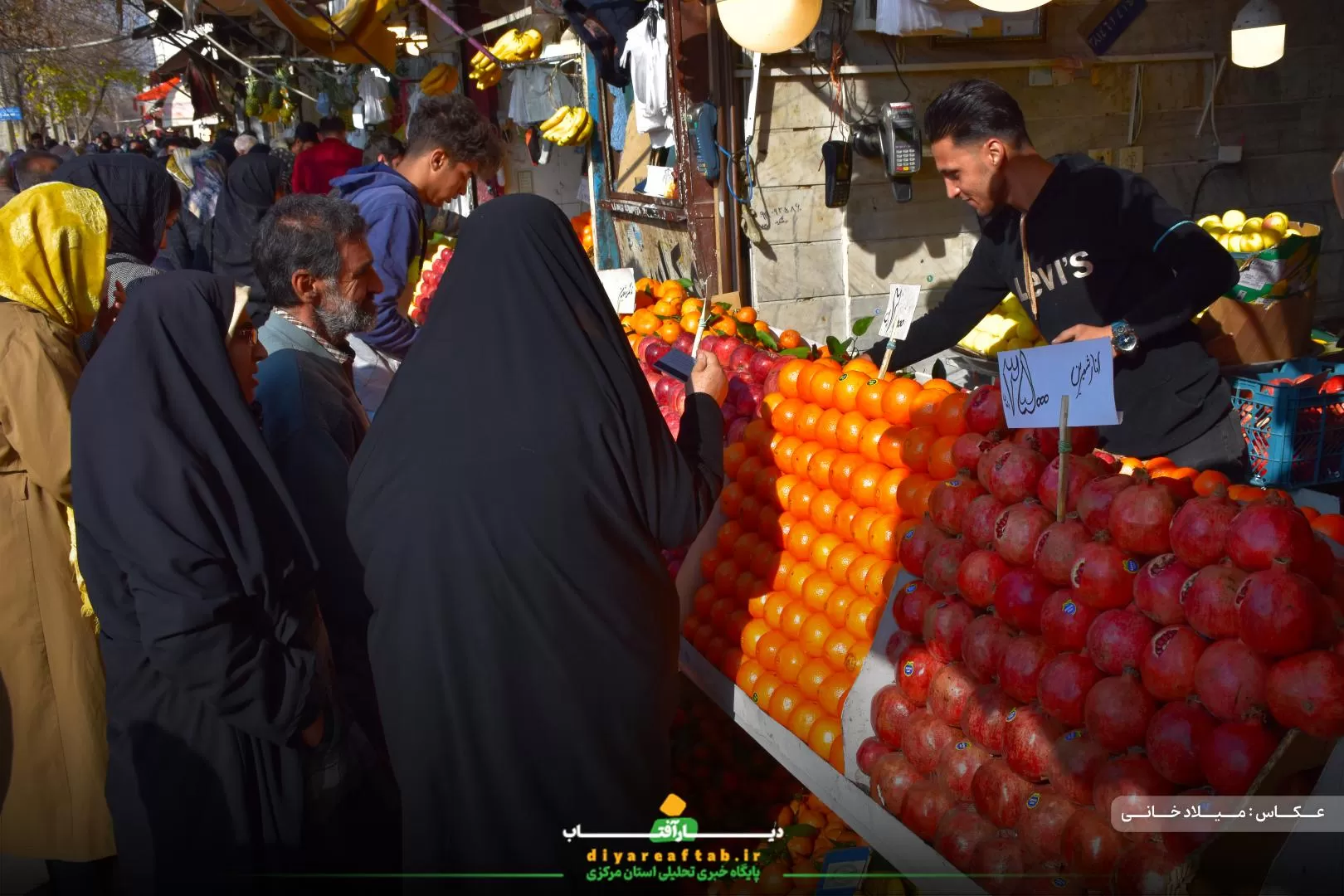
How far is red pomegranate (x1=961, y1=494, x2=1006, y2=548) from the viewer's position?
199 centimetres

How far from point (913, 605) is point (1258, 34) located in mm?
4875

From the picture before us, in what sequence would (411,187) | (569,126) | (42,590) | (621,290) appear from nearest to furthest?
(42,590), (411,187), (621,290), (569,126)

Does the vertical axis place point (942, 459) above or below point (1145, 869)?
above

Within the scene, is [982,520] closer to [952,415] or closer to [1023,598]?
[1023,598]

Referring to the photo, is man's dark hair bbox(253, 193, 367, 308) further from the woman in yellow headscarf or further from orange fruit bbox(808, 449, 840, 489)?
orange fruit bbox(808, 449, 840, 489)

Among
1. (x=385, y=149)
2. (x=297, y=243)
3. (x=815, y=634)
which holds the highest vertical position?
(x=385, y=149)

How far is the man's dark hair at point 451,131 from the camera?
4.21 metres

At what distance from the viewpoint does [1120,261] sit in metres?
2.90

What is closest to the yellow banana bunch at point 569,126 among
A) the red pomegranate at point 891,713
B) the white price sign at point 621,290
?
the white price sign at point 621,290

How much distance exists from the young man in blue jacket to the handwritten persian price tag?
2577 millimetres

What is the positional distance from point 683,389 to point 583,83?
20.1 ft

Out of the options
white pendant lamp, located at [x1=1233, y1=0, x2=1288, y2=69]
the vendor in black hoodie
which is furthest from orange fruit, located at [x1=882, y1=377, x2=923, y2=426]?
white pendant lamp, located at [x1=1233, y1=0, x2=1288, y2=69]

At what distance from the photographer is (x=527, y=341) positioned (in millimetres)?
1862

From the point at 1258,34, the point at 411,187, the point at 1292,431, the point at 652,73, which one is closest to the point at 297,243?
the point at 411,187
